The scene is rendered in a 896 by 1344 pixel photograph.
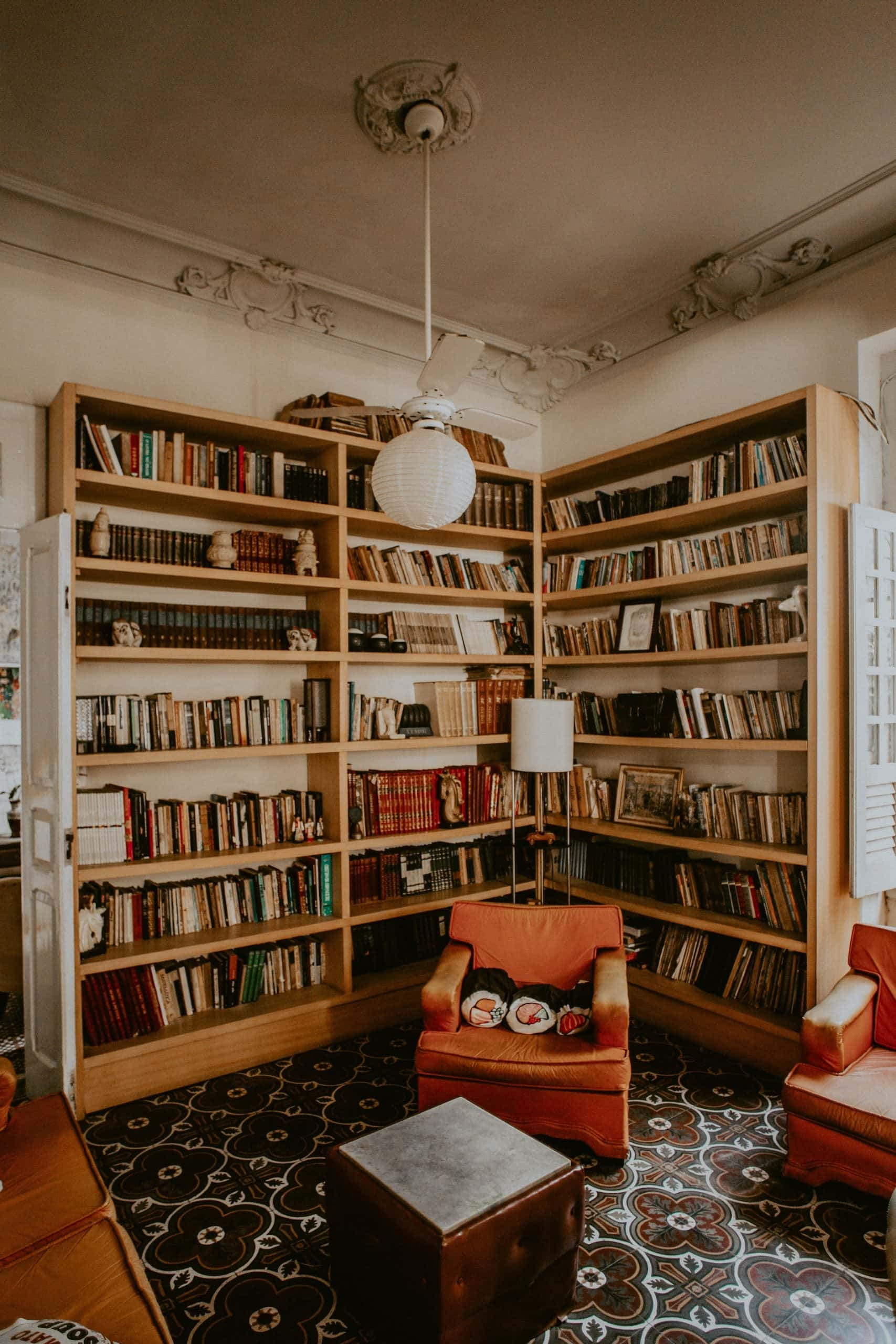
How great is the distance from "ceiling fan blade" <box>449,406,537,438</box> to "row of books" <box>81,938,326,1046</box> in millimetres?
2435

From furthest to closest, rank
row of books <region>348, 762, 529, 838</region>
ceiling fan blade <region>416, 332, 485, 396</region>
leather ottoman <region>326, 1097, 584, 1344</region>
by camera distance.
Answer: row of books <region>348, 762, 529, 838</region> < ceiling fan blade <region>416, 332, 485, 396</region> < leather ottoman <region>326, 1097, 584, 1344</region>

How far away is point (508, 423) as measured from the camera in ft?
8.57

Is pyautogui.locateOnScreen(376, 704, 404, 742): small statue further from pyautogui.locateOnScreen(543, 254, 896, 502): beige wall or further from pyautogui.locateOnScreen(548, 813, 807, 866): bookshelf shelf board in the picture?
pyautogui.locateOnScreen(543, 254, 896, 502): beige wall

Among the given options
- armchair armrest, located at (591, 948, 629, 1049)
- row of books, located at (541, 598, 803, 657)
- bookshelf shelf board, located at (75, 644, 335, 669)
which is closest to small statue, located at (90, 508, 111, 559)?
bookshelf shelf board, located at (75, 644, 335, 669)

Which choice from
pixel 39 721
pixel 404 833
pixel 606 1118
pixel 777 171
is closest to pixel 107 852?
pixel 39 721

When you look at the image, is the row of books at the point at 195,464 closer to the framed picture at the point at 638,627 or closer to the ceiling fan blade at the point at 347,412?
the ceiling fan blade at the point at 347,412

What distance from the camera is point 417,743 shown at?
3.74m

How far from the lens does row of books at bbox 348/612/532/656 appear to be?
3809 mm

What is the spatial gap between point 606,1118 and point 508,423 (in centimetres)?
236

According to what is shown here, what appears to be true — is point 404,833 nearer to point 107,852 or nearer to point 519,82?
point 107,852

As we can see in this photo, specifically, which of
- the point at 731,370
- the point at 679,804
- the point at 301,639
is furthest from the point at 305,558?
the point at 731,370

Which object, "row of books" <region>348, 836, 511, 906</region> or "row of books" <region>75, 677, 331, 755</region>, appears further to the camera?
"row of books" <region>348, 836, 511, 906</region>

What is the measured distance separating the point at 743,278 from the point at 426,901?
3250mm

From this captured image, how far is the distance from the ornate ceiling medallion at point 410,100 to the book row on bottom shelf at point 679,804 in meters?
2.78
